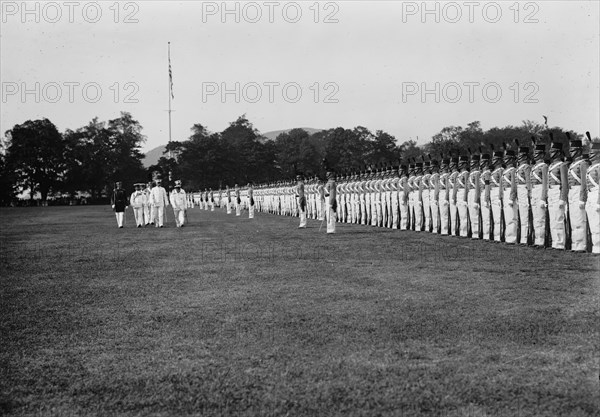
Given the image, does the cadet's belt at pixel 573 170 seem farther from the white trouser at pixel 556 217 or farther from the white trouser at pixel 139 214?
the white trouser at pixel 139 214

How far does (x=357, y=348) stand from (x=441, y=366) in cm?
84

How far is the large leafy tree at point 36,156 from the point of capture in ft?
333

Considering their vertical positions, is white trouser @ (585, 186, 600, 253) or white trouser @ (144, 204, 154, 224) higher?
white trouser @ (585, 186, 600, 253)

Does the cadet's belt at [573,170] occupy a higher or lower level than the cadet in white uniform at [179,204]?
higher

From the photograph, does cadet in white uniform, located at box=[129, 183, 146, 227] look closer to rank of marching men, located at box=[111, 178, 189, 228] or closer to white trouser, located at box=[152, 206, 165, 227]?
rank of marching men, located at box=[111, 178, 189, 228]

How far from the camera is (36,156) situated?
103 m

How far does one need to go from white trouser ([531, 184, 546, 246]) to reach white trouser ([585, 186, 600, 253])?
1684mm

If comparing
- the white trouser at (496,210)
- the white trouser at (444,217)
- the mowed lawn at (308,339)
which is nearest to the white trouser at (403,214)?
the white trouser at (444,217)

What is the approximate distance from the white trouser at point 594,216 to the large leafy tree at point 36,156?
97904 mm

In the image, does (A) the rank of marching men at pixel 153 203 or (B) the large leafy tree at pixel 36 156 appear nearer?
(A) the rank of marching men at pixel 153 203

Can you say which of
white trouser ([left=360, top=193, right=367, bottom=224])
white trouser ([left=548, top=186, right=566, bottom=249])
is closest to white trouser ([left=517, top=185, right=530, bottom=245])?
white trouser ([left=548, top=186, right=566, bottom=249])

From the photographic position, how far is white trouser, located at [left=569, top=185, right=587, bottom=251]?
512 inches

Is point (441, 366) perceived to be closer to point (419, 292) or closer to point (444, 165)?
point (419, 292)

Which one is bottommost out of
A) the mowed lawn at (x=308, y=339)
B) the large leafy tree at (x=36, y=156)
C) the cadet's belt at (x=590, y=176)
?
the mowed lawn at (x=308, y=339)
